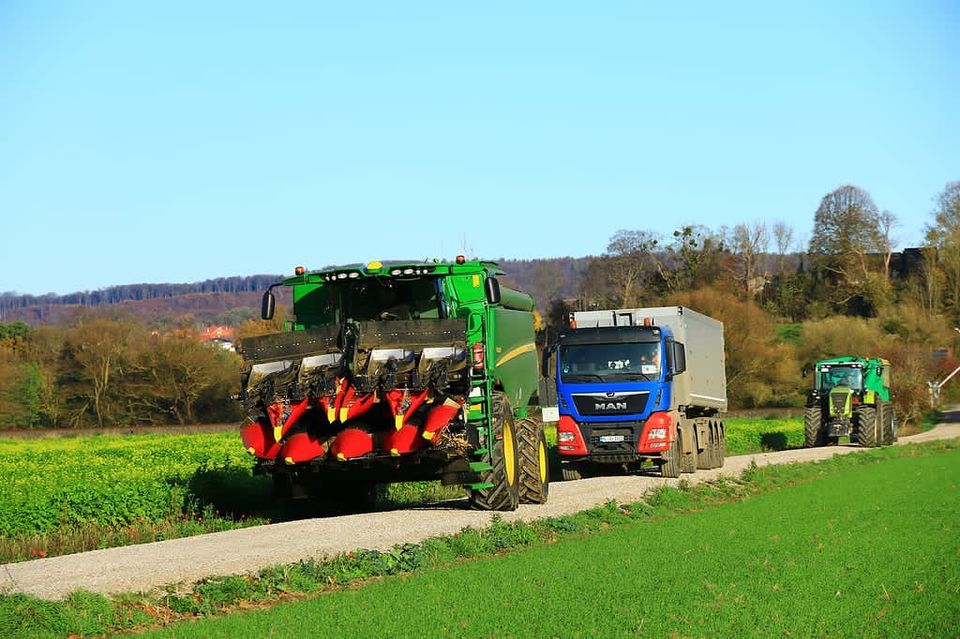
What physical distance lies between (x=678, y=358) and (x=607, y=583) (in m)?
16.6

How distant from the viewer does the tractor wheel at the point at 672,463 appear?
29156 millimetres

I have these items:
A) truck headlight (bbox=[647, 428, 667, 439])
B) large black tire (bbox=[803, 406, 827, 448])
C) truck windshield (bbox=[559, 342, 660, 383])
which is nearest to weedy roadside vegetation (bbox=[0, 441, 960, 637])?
truck headlight (bbox=[647, 428, 667, 439])

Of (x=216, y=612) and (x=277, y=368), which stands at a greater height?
(x=277, y=368)

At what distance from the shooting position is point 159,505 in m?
21.2

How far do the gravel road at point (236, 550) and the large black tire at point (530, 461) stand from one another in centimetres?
24

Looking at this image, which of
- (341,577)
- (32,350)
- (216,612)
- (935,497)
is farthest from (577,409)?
(32,350)

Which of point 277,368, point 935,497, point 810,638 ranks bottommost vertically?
point 935,497

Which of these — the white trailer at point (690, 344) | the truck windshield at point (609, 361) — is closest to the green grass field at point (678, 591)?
the truck windshield at point (609, 361)

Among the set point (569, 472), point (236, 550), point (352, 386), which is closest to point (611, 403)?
point (569, 472)

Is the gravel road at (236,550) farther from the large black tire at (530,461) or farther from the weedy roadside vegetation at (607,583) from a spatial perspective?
the weedy roadside vegetation at (607,583)

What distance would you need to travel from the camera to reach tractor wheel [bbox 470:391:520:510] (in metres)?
18.5

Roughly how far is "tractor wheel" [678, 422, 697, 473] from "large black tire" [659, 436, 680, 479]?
632 mm

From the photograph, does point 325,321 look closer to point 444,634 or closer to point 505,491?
point 505,491

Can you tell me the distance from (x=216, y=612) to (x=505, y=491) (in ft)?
26.5
